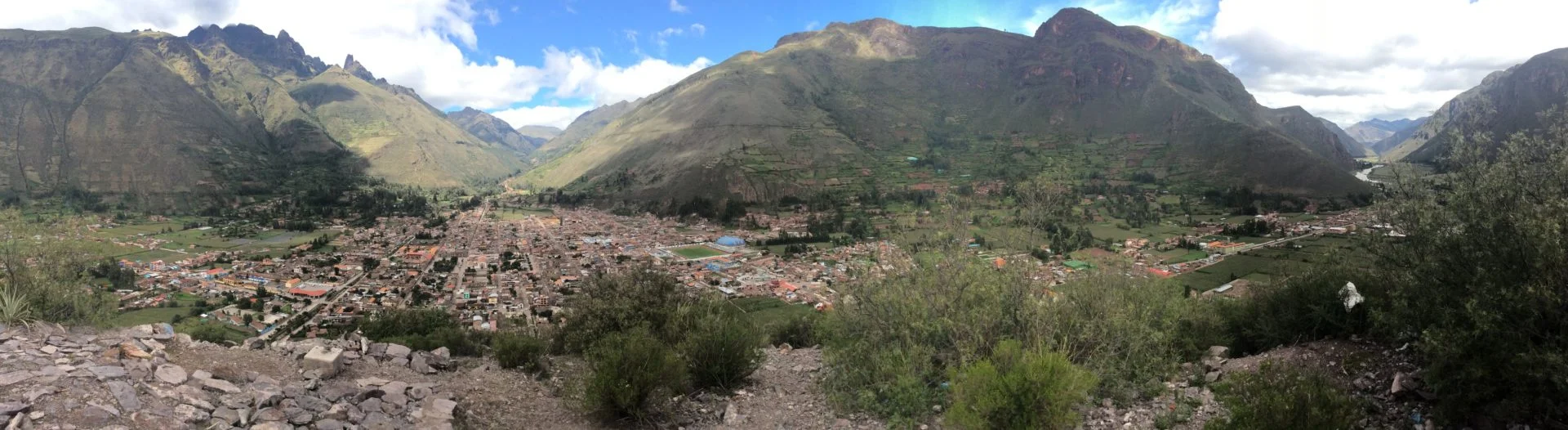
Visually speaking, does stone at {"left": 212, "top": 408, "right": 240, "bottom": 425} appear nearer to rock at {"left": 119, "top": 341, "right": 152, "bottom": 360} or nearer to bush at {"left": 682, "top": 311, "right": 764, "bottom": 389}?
rock at {"left": 119, "top": 341, "right": 152, "bottom": 360}

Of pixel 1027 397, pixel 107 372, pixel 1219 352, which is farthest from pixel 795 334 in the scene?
pixel 107 372

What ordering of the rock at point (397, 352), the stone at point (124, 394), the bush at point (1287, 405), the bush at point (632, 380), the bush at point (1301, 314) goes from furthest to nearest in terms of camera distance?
the rock at point (397, 352) → the bush at point (632, 380) → the bush at point (1301, 314) → the stone at point (124, 394) → the bush at point (1287, 405)

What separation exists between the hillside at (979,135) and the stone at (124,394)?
331 ft

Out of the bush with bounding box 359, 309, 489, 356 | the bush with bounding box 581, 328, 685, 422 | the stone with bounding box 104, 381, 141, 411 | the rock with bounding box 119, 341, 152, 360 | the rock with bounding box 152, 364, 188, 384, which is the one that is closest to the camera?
the stone with bounding box 104, 381, 141, 411

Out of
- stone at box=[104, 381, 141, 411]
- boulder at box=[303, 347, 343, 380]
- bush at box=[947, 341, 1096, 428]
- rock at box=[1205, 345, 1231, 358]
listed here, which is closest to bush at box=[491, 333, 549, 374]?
boulder at box=[303, 347, 343, 380]

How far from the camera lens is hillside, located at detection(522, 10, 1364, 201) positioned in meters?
111

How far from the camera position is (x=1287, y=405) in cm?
668

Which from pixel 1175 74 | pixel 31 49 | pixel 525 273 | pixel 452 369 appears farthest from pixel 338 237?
pixel 1175 74

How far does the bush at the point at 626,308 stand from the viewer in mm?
16359

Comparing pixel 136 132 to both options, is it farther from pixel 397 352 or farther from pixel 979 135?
pixel 979 135

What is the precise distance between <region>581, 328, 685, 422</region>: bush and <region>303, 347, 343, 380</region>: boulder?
5126 millimetres

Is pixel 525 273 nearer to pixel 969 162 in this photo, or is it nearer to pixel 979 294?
pixel 979 294

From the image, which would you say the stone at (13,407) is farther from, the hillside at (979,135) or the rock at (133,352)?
the hillside at (979,135)

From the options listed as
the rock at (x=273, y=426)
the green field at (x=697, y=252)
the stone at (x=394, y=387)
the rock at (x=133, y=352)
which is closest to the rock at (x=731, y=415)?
the stone at (x=394, y=387)
